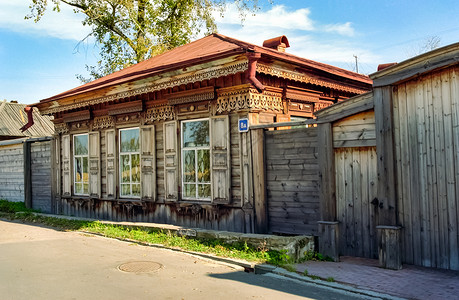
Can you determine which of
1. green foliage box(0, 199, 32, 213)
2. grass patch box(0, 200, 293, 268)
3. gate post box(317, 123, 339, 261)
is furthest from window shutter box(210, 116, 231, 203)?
green foliage box(0, 199, 32, 213)

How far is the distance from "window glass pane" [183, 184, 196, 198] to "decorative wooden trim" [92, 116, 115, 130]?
11.3 ft

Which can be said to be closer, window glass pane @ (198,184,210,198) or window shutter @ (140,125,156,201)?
window glass pane @ (198,184,210,198)

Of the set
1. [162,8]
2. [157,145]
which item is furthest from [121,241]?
[162,8]

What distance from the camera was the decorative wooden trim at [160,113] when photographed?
10281mm

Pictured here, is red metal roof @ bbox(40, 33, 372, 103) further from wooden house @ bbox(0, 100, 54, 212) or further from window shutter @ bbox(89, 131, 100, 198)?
wooden house @ bbox(0, 100, 54, 212)

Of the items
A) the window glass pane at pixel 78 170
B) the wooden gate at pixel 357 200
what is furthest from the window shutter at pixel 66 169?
the wooden gate at pixel 357 200

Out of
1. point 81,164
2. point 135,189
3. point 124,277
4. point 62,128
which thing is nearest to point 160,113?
point 135,189

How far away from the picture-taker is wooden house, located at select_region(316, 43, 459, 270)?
6039mm

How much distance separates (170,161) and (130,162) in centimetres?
190

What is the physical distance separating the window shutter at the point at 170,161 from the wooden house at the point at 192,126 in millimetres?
24

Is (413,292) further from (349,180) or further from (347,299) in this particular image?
(349,180)

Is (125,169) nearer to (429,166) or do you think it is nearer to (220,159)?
(220,159)

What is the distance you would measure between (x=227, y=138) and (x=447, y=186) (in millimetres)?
4358

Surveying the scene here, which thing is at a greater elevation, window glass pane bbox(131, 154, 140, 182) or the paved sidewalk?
window glass pane bbox(131, 154, 140, 182)
